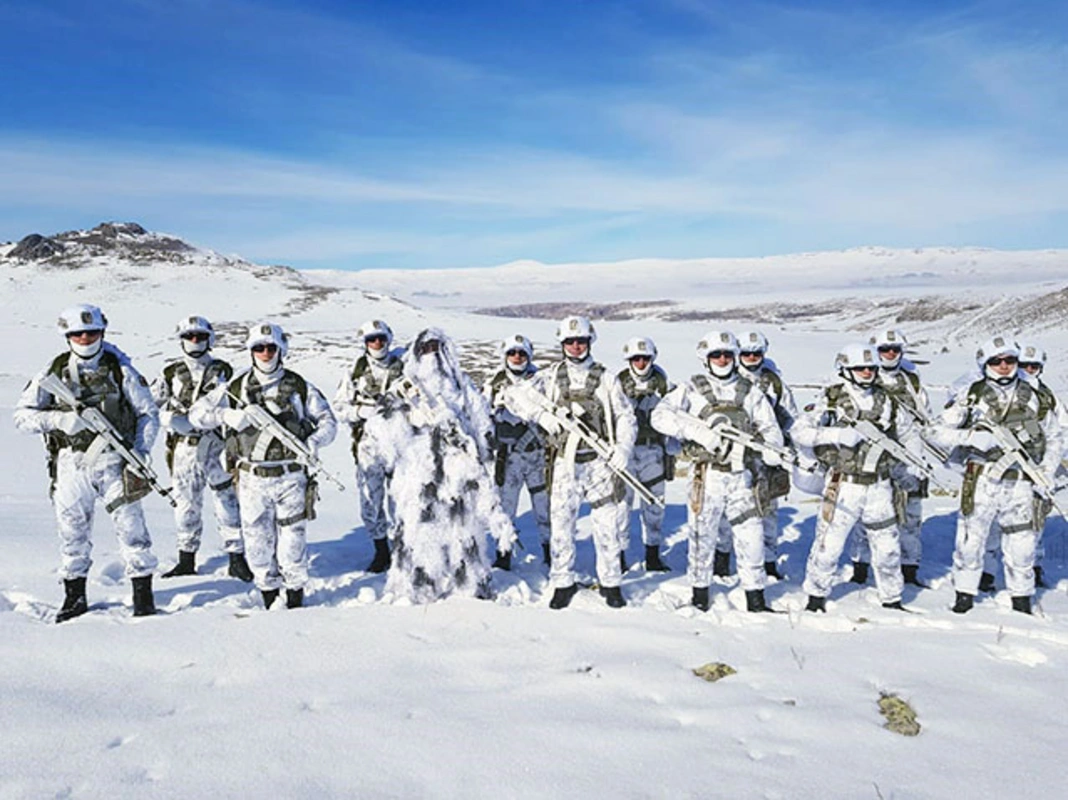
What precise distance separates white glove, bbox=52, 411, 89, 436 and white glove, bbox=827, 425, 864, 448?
644 cm

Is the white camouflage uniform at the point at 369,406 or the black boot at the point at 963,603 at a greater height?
the white camouflage uniform at the point at 369,406

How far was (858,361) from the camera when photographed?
6.68 metres

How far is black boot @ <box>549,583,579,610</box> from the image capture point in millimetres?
6711

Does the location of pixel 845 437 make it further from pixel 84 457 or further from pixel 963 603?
pixel 84 457

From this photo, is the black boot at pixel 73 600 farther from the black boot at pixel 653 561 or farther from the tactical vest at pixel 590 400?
the black boot at pixel 653 561

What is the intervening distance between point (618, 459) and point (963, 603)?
11.6 feet

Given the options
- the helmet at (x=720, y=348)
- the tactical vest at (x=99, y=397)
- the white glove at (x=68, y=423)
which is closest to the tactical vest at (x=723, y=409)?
the helmet at (x=720, y=348)

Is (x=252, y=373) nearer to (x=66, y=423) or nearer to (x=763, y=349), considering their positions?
(x=66, y=423)

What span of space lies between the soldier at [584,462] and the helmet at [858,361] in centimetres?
209

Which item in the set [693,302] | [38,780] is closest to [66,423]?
[38,780]

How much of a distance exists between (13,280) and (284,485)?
5695 cm

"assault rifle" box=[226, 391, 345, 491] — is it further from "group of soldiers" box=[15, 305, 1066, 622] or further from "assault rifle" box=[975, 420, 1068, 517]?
"assault rifle" box=[975, 420, 1068, 517]

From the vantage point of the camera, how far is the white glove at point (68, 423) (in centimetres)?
580

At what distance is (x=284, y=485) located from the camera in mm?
6305
